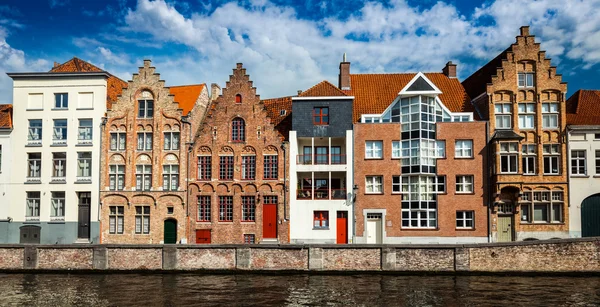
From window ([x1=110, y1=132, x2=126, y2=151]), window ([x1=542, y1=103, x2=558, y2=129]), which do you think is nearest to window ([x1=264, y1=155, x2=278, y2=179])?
window ([x1=110, y1=132, x2=126, y2=151])

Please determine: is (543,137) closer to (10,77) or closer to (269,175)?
(269,175)

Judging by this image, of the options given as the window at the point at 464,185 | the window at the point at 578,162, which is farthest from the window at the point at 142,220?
the window at the point at 578,162

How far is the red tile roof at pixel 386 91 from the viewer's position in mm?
36688

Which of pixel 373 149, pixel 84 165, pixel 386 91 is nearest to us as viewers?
pixel 373 149

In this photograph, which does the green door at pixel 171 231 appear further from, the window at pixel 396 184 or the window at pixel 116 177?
the window at pixel 396 184

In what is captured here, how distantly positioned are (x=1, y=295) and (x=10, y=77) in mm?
20596

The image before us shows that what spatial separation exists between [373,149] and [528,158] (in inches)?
407

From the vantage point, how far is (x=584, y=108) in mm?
35906

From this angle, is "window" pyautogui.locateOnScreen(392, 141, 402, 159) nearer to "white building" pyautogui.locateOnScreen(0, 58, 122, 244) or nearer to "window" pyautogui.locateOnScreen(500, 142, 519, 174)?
"window" pyautogui.locateOnScreen(500, 142, 519, 174)

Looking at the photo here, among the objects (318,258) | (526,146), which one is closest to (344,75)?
(526,146)

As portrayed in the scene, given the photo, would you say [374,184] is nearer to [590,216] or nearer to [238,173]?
[238,173]

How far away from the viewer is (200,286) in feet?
81.8

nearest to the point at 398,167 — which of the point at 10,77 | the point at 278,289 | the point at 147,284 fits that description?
the point at 278,289

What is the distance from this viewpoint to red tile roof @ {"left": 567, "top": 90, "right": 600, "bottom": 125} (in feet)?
114
